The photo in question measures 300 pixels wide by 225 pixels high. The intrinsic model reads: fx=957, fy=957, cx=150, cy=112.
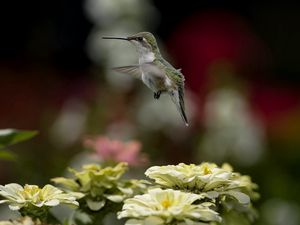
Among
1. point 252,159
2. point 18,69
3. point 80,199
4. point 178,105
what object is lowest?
point 18,69

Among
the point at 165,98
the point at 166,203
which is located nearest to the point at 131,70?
the point at 166,203

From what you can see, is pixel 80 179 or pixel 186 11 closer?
pixel 80 179

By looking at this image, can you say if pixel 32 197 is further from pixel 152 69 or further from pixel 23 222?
pixel 152 69

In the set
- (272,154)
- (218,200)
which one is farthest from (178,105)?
(272,154)

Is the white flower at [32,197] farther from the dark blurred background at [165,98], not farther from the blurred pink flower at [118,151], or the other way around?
the dark blurred background at [165,98]

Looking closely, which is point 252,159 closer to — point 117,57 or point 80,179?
point 117,57

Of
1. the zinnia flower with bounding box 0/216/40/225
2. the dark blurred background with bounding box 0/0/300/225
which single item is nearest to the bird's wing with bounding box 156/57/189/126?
the zinnia flower with bounding box 0/216/40/225
